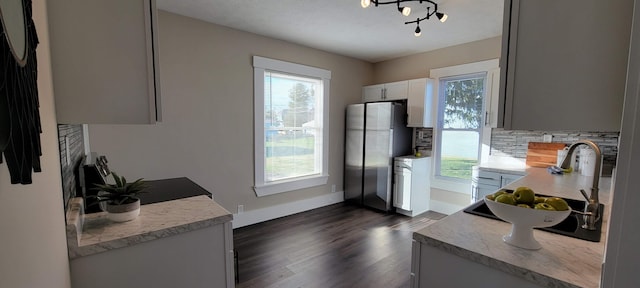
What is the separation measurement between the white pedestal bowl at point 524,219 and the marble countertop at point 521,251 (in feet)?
0.10

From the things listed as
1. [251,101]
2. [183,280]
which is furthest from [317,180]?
[183,280]

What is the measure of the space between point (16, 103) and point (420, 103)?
3.99 m

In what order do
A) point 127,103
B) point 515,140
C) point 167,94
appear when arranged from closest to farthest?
point 127,103 < point 167,94 < point 515,140

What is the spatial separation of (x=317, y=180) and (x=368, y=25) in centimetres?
226

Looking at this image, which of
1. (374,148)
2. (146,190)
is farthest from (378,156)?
(146,190)

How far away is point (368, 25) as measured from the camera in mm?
3047

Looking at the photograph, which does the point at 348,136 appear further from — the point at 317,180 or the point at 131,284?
the point at 131,284

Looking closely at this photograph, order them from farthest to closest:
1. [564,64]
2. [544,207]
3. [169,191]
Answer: [169,191], [544,207], [564,64]

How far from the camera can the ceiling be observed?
100 inches

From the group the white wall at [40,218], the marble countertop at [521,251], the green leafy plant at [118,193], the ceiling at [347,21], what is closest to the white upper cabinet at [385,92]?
the ceiling at [347,21]

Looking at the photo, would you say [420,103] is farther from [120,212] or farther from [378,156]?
[120,212]

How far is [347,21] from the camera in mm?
2928

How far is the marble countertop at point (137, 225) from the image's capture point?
3.59 feet

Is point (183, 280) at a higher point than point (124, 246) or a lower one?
lower
